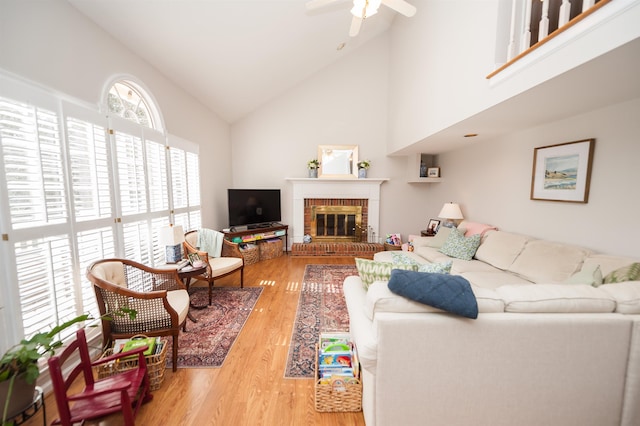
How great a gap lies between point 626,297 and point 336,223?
168 inches

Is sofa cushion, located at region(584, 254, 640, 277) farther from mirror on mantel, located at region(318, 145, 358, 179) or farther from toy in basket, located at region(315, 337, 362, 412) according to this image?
mirror on mantel, located at region(318, 145, 358, 179)

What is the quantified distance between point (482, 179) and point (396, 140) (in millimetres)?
1585

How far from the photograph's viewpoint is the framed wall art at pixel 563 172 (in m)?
2.31

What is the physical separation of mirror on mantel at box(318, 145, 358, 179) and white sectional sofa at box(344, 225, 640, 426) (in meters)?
4.05

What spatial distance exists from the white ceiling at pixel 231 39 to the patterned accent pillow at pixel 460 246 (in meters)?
3.06

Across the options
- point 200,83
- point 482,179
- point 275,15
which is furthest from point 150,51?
point 482,179

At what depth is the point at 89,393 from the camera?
1.19 meters

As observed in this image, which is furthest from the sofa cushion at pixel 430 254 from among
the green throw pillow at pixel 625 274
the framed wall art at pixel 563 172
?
the green throw pillow at pixel 625 274

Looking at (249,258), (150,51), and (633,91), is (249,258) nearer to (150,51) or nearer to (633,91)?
(150,51)

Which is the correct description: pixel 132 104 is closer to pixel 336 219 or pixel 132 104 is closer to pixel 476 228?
pixel 336 219

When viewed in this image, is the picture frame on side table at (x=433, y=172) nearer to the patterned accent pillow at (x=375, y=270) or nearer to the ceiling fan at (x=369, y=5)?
the ceiling fan at (x=369, y=5)

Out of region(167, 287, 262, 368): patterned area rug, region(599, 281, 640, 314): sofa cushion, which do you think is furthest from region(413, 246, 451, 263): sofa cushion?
region(167, 287, 262, 368): patterned area rug

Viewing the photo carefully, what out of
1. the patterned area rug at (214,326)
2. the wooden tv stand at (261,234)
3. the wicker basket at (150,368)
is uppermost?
the wooden tv stand at (261,234)

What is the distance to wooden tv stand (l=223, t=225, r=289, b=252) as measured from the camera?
4.30 metres
